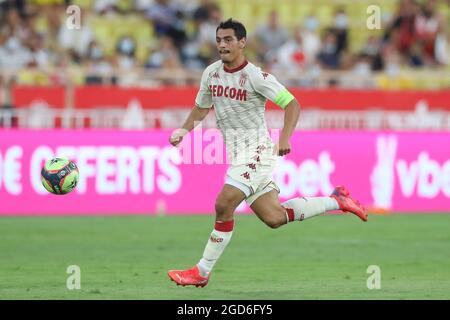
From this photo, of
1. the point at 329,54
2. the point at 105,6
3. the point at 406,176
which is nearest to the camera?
the point at 406,176

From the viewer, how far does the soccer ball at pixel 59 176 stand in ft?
40.4

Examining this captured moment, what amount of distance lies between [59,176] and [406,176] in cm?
926

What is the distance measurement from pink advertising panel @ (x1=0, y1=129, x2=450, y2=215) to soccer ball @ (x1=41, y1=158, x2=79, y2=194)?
6413 millimetres

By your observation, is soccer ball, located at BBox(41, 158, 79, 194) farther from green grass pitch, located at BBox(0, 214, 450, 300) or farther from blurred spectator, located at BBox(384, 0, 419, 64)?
blurred spectator, located at BBox(384, 0, 419, 64)

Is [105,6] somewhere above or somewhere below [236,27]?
above

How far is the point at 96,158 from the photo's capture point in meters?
19.3

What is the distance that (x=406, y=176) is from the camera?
20.2 meters

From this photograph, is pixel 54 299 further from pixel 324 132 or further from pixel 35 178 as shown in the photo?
pixel 324 132

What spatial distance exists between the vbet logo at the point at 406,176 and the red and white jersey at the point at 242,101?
901 cm

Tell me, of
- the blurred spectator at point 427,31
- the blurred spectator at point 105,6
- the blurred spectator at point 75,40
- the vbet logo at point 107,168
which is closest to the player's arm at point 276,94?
the vbet logo at point 107,168

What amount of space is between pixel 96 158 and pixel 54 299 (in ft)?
29.7

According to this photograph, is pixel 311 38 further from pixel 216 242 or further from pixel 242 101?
pixel 216 242

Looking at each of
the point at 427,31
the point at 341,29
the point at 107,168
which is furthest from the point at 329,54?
the point at 107,168

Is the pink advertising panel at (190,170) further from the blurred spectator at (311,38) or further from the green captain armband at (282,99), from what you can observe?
the green captain armband at (282,99)
